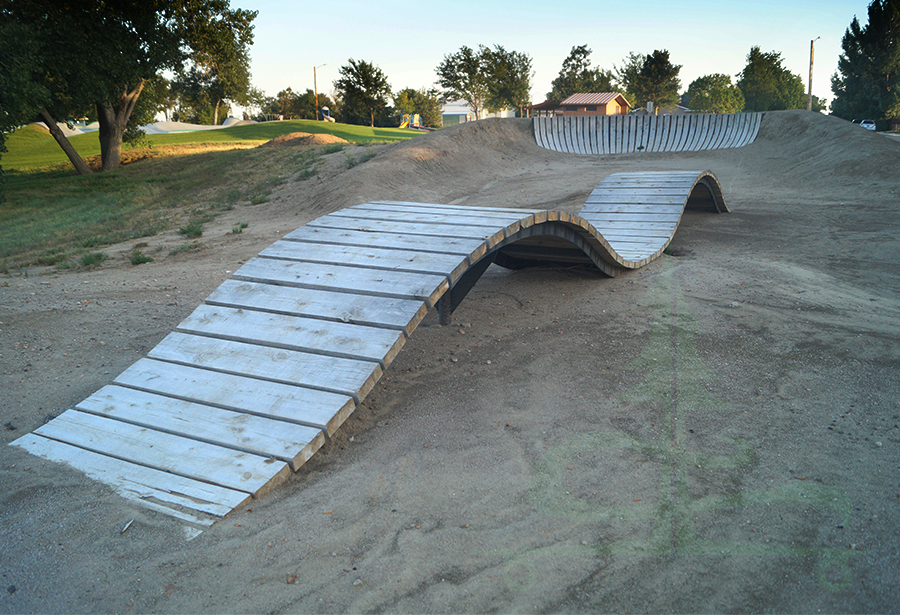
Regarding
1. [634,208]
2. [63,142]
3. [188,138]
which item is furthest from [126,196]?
[188,138]

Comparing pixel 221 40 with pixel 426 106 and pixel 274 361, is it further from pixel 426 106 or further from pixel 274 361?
pixel 426 106

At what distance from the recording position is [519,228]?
4570 mm

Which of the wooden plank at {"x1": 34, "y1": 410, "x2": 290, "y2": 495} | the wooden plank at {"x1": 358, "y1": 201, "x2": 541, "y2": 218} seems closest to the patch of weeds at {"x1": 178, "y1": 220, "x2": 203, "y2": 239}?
the wooden plank at {"x1": 358, "y1": 201, "x2": 541, "y2": 218}

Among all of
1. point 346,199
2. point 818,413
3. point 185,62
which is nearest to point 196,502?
point 818,413

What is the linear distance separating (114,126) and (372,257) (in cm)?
2140

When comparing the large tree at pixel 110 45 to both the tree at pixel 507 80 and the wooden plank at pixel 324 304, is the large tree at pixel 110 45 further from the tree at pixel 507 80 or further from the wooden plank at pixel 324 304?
the tree at pixel 507 80

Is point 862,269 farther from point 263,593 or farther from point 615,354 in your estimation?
point 263,593

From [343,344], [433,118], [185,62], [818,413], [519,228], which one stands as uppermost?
[433,118]

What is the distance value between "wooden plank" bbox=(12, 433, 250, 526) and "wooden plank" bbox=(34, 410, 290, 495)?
0.11ft

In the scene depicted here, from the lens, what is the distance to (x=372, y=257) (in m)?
4.27

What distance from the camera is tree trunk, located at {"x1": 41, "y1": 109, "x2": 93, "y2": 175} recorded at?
722 inches

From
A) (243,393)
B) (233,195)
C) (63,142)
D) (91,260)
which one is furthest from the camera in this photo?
(63,142)

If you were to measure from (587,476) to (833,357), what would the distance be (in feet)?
8.17

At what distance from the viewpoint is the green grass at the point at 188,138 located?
28.2m
